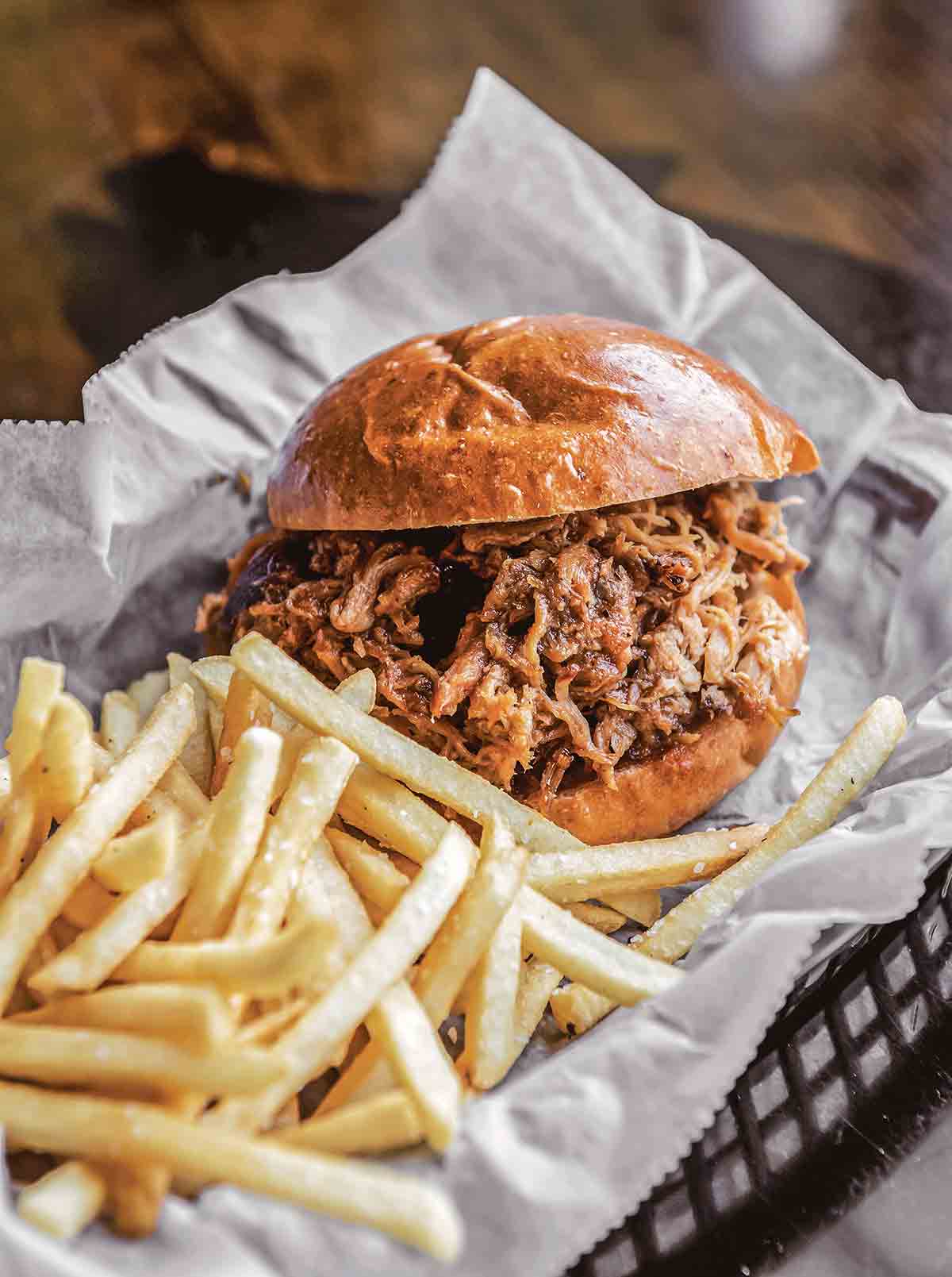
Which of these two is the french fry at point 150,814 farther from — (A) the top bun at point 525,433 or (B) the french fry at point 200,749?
(A) the top bun at point 525,433

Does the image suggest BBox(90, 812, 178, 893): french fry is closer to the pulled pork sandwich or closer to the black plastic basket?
the pulled pork sandwich

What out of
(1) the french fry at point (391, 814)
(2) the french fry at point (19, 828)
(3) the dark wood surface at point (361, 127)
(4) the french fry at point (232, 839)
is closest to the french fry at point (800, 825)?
(1) the french fry at point (391, 814)

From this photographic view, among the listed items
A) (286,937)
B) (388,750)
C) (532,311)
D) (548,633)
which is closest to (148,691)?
(388,750)

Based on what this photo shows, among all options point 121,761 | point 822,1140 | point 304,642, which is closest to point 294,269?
point 304,642

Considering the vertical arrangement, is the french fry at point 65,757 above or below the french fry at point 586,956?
below

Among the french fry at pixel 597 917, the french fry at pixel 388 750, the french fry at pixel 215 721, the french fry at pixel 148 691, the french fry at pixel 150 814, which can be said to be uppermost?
the french fry at pixel 388 750

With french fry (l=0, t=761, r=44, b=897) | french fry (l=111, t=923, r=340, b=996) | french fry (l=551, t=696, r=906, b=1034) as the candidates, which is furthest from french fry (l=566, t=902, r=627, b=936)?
french fry (l=0, t=761, r=44, b=897)

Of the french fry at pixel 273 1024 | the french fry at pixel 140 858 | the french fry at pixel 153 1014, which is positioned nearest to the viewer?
the french fry at pixel 153 1014

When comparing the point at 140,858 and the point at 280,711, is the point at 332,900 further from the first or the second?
the point at 280,711
